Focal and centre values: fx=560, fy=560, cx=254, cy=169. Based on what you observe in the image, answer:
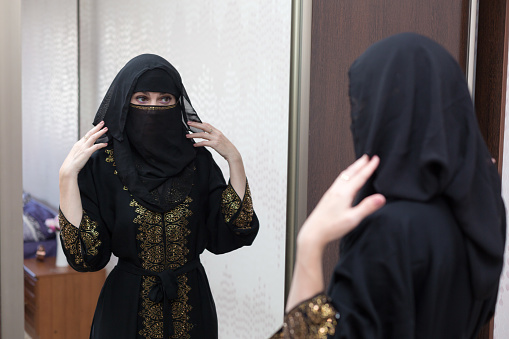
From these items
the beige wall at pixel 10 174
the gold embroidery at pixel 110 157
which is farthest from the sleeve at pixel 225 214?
the beige wall at pixel 10 174

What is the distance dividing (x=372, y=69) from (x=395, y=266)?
330 mm

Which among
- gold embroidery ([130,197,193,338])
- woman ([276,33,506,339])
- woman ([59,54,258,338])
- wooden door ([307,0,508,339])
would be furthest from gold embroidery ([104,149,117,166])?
wooden door ([307,0,508,339])

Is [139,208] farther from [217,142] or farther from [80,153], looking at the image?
[217,142]

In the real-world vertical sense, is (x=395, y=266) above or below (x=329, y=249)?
above

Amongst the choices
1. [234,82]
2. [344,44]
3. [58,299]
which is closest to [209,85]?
[234,82]

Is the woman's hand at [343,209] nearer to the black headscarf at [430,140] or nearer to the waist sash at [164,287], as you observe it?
the black headscarf at [430,140]

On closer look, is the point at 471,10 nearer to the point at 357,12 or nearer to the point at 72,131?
the point at 357,12

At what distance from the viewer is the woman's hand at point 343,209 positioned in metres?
0.88

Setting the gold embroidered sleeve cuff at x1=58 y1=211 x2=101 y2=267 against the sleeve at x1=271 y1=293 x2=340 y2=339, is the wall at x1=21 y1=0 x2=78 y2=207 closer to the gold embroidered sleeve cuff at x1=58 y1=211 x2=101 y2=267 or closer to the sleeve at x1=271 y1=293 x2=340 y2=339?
the gold embroidered sleeve cuff at x1=58 y1=211 x2=101 y2=267

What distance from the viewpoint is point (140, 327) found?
4.80 feet

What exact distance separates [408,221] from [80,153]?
33.9 inches

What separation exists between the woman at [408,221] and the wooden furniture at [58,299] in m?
0.78

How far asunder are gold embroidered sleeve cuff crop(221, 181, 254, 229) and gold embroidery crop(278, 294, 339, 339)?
2.21 feet

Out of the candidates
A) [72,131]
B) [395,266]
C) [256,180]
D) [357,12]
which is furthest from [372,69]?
[357,12]
